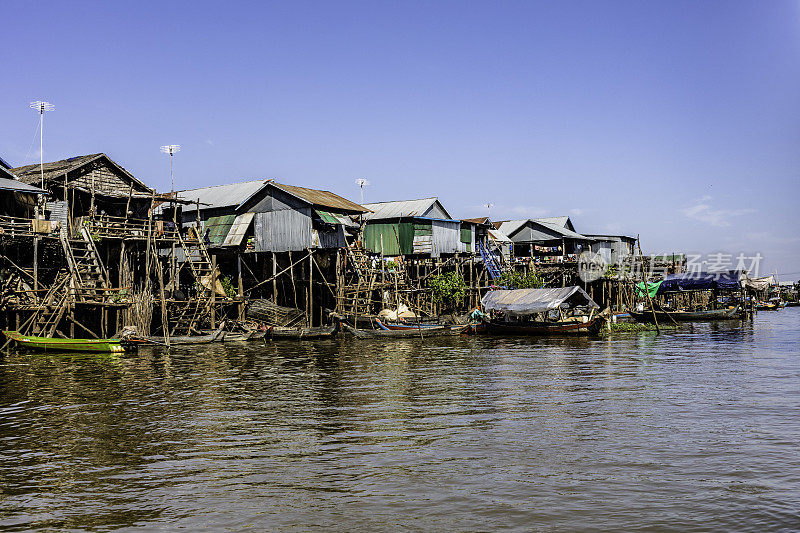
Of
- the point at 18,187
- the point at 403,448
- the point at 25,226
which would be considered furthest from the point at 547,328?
the point at 18,187

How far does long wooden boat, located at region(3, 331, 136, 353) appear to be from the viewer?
28.4 metres

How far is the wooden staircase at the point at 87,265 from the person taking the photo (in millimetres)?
31906

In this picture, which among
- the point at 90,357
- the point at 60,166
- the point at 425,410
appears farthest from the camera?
the point at 60,166

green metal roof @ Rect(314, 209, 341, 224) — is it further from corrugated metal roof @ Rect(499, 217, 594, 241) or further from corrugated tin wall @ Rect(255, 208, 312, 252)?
corrugated metal roof @ Rect(499, 217, 594, 241)

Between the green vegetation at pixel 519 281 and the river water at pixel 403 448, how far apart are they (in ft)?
93.7

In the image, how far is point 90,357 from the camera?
1110 inches

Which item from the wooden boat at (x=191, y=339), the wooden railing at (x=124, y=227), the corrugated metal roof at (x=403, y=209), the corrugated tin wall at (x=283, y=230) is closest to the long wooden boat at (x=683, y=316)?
the corrugated metal roof at (x=403, y=209)

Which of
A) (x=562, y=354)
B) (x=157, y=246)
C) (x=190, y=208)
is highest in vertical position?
(x=190, y=208)

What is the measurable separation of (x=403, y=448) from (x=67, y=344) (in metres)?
21.9

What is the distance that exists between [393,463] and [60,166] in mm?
32547

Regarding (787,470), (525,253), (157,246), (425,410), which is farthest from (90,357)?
(525,253)

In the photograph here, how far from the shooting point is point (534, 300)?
1508 inches

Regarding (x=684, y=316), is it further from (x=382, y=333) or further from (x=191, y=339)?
(x=191, y=339)

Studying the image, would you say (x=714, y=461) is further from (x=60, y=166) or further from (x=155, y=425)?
(x=60, y=166)
